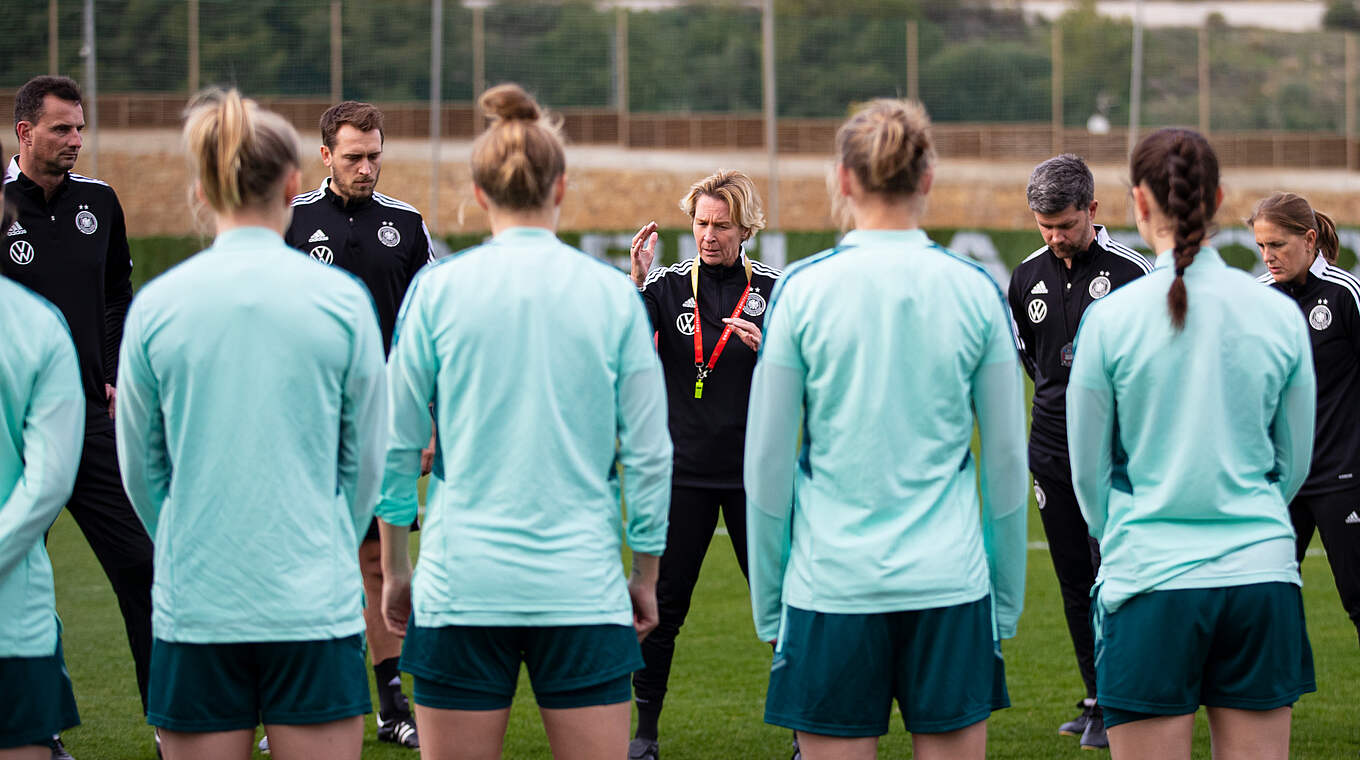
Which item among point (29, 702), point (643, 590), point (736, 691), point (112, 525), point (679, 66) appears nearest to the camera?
point (29, 702)

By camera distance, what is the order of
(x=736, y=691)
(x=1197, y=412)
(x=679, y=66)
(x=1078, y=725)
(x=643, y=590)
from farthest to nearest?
(x=679, y=66) < (x=736, y=691) < (x=1078, y=725) < (x=643, y=590) < (x=1197, y=412)

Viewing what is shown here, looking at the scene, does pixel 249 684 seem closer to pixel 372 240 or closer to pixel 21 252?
pixel 372 240

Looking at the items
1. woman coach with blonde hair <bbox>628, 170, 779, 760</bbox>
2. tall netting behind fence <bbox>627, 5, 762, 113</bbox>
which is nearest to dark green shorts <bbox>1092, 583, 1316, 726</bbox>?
woman coach with blonde hair <bbox>628, 170, 779, 760</bbox>

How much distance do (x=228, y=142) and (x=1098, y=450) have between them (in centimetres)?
211

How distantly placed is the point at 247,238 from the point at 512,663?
1.09m

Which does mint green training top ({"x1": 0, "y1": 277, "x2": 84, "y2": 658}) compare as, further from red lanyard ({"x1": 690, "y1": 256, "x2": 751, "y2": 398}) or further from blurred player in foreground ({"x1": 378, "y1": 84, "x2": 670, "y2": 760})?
red lanyard ({"x1": 690, "y1": 256, "x2": 751, "y2": 398})

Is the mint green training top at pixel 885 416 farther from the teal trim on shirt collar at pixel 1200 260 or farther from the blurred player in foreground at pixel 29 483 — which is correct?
the blurred player in foreground at pixel 29 483

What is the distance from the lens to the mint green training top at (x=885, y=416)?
2.98m

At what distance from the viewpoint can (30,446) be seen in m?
2.90

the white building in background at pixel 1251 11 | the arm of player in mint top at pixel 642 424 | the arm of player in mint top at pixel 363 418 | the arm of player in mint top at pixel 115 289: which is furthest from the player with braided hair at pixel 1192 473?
the white building in background at pixel 1251 11

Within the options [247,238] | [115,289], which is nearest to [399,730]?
[115,289]

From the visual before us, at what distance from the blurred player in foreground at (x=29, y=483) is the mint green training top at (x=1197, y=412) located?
2.31 meters

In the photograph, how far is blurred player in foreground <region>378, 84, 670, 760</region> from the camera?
2916 millimetres

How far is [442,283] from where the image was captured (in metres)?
2.98
